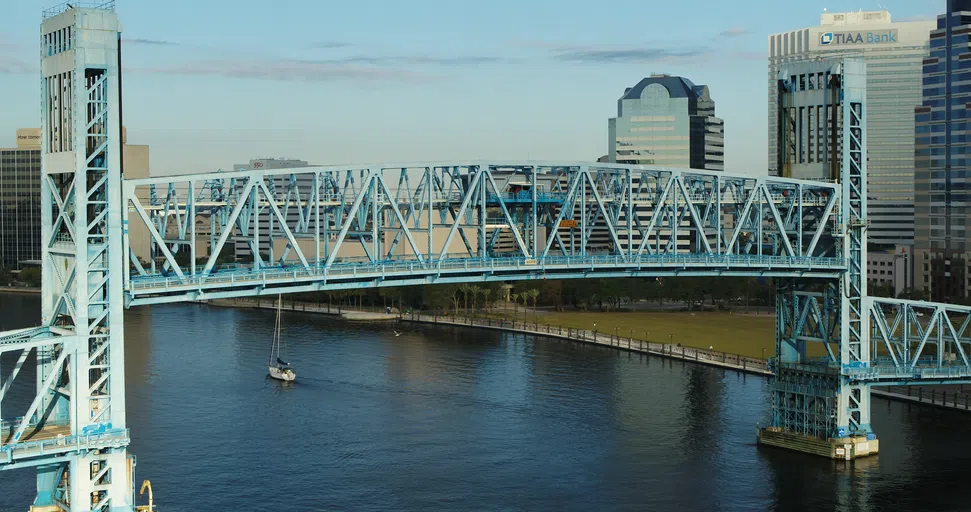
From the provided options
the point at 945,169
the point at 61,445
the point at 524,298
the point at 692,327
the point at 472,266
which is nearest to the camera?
the point at 61,445

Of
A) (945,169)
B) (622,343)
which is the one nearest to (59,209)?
(622,343)

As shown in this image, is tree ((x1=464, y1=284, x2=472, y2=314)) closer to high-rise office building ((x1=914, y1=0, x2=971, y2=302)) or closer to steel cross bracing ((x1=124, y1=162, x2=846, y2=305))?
high-rise office building ((x1=914, y1=0, x2=971, y2=302))

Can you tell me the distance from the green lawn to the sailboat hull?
124ft

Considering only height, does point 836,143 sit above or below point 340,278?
above

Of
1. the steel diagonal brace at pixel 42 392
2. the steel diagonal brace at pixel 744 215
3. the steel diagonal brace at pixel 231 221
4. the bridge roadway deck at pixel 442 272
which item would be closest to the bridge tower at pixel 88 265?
the steel diagonal brace at pixel 42 392

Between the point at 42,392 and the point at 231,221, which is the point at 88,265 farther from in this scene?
the point at 231,221

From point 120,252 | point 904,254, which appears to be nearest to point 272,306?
point 904,254

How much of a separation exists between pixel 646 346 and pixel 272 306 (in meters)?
62.2

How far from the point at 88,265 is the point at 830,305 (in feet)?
128

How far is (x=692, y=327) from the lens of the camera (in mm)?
129625

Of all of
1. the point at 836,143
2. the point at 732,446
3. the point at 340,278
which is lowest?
the point at 732,446

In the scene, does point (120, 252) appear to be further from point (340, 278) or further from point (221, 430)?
point (221, 430)

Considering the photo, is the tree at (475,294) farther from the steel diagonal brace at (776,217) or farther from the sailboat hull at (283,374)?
the steel diagonal brace at (776,217)

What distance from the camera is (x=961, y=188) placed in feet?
494
